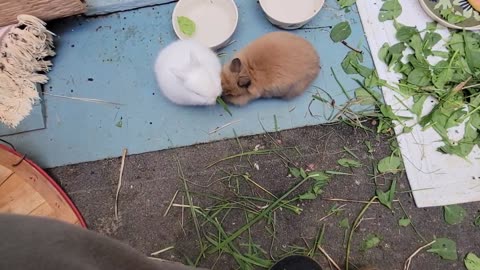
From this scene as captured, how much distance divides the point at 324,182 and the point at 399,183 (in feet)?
1.00

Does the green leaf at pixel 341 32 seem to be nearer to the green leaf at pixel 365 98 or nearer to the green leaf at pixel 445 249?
the green leaf at pixel 365 98

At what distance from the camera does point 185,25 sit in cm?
188

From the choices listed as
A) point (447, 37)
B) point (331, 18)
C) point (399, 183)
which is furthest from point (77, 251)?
point (447, 37)

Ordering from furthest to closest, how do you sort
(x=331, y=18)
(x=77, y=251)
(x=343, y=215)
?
(x=331, y=18) → (x=343, y=215) → (x=77, y=251)

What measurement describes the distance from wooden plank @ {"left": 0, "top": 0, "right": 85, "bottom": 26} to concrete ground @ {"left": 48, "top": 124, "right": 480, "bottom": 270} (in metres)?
0.61

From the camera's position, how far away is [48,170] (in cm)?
188

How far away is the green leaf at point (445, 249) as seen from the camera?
5.77ft

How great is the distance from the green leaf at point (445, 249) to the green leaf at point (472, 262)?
4 cm

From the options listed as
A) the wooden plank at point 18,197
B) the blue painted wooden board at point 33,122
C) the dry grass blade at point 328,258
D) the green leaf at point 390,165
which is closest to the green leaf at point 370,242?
the dry grass blade at point 328,258

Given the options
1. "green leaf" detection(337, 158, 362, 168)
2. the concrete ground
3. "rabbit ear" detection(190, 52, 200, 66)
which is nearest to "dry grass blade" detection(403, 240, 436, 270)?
the concrete ground

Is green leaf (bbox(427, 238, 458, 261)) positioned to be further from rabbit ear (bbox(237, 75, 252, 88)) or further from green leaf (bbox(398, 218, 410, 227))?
rabbit ear (bbox(237, 75, 252, 88))

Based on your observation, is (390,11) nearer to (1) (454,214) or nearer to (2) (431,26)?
(2) (431,26)

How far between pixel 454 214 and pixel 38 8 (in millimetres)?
1806

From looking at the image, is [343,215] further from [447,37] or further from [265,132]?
[447,37]
